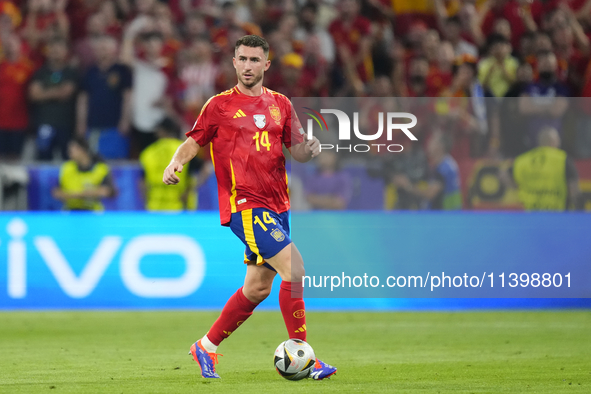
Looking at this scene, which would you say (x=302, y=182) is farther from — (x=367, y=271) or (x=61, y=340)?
(x=61, y=340)

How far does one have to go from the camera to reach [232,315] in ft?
19.3

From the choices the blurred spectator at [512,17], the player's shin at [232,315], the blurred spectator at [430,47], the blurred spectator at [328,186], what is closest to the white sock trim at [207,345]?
the player's shin at [232,315]

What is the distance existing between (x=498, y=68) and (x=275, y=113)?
22.4ft

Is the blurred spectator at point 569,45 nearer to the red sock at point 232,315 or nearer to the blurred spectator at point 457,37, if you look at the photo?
the blurred spectator at point 457,37

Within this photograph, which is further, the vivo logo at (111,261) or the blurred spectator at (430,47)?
the blurred spectator at (430,47)

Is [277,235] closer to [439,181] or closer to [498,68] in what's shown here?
[439,181]

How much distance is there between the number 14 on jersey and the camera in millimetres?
5719

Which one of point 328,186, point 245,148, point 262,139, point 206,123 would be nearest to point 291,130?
point 262,139

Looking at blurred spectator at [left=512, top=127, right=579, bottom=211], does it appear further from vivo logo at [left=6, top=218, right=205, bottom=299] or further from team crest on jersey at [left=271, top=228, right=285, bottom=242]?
team crest on jersey at [left=271, top=228, right=285, bottom=242]

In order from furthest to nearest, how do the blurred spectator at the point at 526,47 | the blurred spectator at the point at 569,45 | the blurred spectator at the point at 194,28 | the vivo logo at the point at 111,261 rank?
the blurred spectator at the point at 194,28 < the blurred spectator at the point at 569,45 < the blurred spectator at the point at 526,47 < the vivo logo at the point at 111,261

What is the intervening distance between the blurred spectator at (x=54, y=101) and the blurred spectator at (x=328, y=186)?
368 centimetres

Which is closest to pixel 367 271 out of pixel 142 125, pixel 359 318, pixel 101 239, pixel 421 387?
pixel 359 318

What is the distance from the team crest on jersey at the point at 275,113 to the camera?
580cm

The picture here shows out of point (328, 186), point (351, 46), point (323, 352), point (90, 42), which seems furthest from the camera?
point (351, 46)
